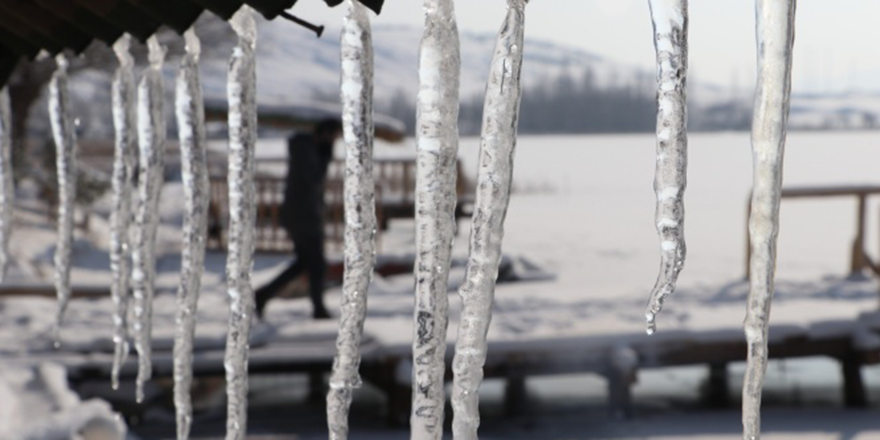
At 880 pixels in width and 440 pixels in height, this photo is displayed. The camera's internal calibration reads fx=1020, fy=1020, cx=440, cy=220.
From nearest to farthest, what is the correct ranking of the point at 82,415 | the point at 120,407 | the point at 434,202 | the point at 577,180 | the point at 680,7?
the point at 680,7 → the point at 434,202 → the point at 82,415 → the point at 120,407 → the point at 577,180

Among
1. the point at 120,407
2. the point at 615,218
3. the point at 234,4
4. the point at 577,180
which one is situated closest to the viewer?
the point at 234,4

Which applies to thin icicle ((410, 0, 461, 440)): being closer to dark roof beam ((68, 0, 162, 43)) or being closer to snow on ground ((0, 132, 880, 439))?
dark roof beam ((68, 0, 162, 43))

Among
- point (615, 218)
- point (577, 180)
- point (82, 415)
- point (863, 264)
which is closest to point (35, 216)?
point (863, 264)

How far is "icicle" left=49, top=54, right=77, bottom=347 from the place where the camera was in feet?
7.96

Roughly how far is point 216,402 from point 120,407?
656mm

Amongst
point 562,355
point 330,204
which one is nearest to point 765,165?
point 562,355

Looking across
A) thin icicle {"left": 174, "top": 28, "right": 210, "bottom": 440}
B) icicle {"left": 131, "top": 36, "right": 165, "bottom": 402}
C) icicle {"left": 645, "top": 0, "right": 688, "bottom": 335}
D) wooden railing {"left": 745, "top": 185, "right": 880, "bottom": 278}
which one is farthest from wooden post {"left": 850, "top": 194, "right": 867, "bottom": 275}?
icicle {"left": 645, "top": 0, "right": 688, "bottom": 335}

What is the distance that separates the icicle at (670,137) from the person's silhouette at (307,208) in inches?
239

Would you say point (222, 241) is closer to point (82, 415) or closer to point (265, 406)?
point (265, 406)

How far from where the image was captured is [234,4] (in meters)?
1.47

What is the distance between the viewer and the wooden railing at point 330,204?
12203 millimetres

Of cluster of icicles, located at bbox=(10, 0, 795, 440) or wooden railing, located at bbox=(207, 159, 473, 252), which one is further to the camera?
wooden railing, located at bbox=(207, 159, 473, 252)

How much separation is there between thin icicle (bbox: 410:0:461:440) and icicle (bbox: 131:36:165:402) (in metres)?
0.99

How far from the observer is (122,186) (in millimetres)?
2188
